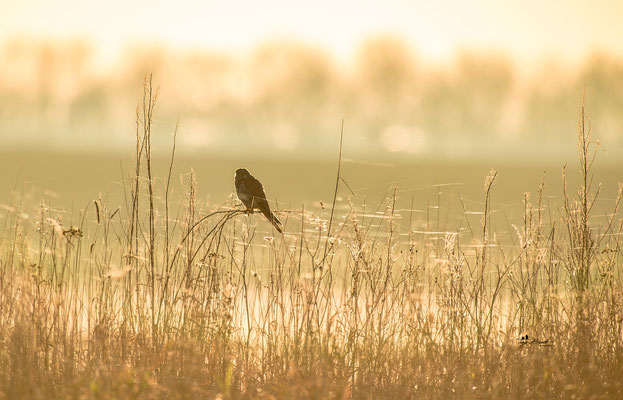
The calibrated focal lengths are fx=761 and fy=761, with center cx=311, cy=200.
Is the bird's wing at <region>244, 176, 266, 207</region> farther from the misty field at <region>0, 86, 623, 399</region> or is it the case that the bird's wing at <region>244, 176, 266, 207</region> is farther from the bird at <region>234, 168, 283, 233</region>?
the misty field at <region>0, 86, 623, 399</region>

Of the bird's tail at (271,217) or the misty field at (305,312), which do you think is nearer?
the misty field at (305,312)

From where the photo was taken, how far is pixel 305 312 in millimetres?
3938

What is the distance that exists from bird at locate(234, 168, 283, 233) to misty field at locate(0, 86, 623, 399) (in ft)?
0.33

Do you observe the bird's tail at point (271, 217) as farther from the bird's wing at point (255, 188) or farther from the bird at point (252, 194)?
the bird's wing at point (255, 188)

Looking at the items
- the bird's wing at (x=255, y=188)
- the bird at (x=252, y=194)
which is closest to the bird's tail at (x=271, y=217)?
the bird at (x=252, y=194)

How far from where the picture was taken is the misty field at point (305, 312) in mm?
3666

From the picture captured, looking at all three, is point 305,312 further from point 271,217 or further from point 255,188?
point 255,188

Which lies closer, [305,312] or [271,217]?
[305,312]

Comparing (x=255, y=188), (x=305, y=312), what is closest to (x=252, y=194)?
(x=255, y=188)

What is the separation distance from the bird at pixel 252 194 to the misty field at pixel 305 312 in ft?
0.33

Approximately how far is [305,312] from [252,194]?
2.93ft

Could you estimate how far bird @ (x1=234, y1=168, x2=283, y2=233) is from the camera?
409cm

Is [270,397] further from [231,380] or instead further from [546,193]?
[546,193]

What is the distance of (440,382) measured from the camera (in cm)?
371
